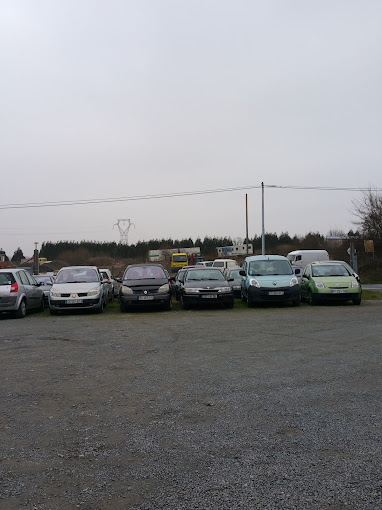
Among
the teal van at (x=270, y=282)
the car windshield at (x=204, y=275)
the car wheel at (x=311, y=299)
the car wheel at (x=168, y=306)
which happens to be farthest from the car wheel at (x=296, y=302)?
the car wheel at (x=168, y=306)

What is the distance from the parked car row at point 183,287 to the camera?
16766mm

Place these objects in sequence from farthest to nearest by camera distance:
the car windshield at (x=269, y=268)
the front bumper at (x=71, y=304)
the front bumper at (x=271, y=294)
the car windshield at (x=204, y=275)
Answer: the car windshield at (x=269, y=268)
the car windshield at (x=204, y=275)
the front bumper at (x=271, y=294)
the front bumper at (x=71, y=304)

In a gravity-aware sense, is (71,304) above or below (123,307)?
above

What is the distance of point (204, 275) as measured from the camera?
61.1ft

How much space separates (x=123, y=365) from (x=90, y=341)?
286cm

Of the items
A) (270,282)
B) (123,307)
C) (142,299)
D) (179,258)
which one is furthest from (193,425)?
(179,258)

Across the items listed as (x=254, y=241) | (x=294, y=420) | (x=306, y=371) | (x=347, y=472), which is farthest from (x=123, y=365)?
(x=254, y=241)

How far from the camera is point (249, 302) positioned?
17.8 metres

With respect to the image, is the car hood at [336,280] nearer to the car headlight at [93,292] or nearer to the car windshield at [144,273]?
the car windshield at [144,273]

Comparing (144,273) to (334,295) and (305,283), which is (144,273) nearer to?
(305,283)

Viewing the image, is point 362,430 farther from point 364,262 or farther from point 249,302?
point 364,262

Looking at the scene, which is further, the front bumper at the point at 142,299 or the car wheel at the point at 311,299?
the car wheel at the point at 311,299

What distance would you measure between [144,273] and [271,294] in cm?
454

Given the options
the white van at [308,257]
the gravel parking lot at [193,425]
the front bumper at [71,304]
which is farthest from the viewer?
the white van at [308,257]
